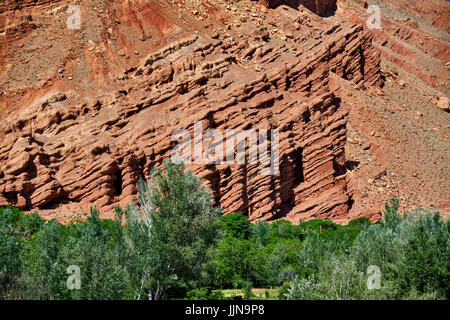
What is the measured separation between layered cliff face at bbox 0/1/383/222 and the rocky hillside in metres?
0.10

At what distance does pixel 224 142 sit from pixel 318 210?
366 inches

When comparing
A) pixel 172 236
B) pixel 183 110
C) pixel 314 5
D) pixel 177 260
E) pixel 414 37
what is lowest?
pixel 414 37

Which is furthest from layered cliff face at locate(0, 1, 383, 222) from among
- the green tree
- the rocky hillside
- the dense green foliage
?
the green tree

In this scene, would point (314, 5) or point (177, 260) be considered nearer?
point (177, 260)

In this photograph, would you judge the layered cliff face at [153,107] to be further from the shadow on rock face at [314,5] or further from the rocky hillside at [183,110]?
the shadow on rock face at [314,5]

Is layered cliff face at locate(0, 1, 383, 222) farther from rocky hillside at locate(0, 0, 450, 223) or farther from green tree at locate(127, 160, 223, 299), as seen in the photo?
green tree at locate(127, 160, 223, 299)

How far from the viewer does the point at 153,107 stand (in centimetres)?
5638

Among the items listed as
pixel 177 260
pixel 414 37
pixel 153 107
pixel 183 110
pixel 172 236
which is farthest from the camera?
pixel 414 37

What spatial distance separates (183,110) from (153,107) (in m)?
2.68

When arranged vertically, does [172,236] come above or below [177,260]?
above

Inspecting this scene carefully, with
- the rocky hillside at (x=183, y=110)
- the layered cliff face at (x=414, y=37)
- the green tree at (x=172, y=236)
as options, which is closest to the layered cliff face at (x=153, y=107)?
the rocky hillside at (x=183, y=110)

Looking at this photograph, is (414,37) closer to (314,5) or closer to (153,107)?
(314,5)

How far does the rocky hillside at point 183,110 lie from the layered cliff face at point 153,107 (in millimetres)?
103

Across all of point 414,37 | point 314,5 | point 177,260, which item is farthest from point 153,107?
point 414,37
